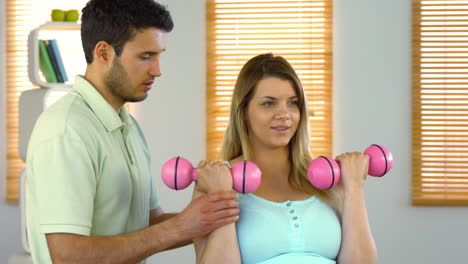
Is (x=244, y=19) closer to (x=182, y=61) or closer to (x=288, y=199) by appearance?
(x=182, y=61)

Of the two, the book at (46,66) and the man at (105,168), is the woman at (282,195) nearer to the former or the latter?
the man at (105,168)

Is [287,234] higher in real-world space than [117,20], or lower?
lower

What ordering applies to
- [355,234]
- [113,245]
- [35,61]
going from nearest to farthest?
[113,245]
[355,234]
[35,61]

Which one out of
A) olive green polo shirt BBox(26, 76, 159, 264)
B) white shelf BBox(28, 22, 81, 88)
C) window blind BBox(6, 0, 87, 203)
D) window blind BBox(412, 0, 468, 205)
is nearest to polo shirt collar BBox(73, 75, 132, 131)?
olive green polo shirt BBox(26, 76, 159, 264)

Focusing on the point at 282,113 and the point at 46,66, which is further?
the point at 46,66

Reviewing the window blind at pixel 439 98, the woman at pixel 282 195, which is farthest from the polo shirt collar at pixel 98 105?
the window blind at pixel 439 98

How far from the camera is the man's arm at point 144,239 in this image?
1.56m

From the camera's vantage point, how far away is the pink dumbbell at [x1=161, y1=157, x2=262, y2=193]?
1.69 m

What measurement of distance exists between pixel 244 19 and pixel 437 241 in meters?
2.10

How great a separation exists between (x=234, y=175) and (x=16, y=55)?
3.09 m

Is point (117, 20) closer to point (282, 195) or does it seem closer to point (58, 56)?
point (282, 195)

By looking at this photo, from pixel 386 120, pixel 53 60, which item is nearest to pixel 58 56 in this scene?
pixel 53 60

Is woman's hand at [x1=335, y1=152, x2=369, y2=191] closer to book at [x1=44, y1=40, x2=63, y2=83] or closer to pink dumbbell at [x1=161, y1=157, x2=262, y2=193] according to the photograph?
pink dumbbell at [x1=161, y1=157, x2=262, y2=193]

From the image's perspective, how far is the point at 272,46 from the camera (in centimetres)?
405
